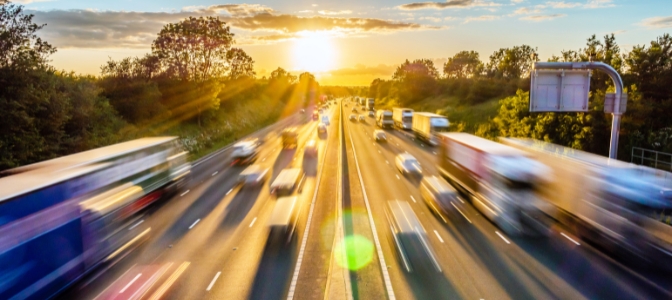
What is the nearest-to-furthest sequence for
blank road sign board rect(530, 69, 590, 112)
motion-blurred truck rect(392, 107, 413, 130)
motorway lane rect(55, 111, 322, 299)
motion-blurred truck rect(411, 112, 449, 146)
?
motorway lane rect(55, 111, 322, 299), blank road sign board rect(530, 69, 590, 112), motion-blurred truck rect(411, 112, 449, 146), motion-blurred truck rect(392, 107, 413, 130)

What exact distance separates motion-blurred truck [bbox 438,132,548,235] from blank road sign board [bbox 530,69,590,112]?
3896mm

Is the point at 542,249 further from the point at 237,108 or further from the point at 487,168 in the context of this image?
the point at 237,108

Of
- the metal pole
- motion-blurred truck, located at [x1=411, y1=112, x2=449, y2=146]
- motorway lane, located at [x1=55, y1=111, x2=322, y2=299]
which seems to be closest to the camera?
motorway lane, located at [x1=55, y1=111, x2=322, y2=299]

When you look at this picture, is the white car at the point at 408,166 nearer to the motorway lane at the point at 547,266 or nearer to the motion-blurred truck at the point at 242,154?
the motorway lane at the point at 547,266

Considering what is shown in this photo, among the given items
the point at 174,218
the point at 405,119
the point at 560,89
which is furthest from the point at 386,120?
the point at 174,218

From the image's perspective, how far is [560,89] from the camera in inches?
979

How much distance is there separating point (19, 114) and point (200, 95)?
110 feet

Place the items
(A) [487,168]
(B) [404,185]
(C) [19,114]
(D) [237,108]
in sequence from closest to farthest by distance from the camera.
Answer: (A) [487,168]
(C) [19,114]
(B) [404,185]
(D) [237,108]

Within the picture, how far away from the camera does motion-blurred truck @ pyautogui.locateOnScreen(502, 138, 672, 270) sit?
15602 millimetres

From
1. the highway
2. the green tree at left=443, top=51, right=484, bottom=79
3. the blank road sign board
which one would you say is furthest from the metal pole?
the green tree at left=443, top=51, right=484, bottom=79

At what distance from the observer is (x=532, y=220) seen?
19.7m

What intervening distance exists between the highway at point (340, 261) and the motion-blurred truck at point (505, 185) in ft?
2.19

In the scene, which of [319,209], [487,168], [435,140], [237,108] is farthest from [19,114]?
[237,108]

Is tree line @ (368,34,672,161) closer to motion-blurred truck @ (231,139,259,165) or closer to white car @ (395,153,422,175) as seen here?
white car @ (395,153,422,175)
